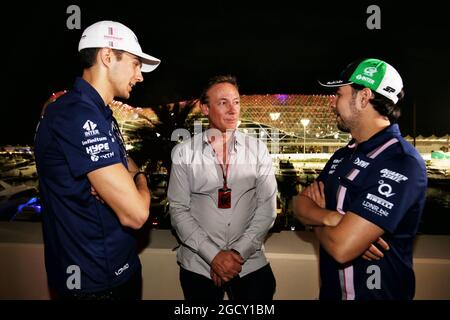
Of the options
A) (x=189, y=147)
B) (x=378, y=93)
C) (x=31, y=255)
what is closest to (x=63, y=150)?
(x=189, y=147)

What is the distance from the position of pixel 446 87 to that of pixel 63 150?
48.7m

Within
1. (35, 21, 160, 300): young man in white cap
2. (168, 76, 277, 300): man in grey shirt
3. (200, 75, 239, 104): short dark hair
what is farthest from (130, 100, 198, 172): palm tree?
(35, 21, 160, 300): young man in white cap

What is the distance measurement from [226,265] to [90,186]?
0.90 metres

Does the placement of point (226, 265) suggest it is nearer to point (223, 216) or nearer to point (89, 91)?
point (223, 216)

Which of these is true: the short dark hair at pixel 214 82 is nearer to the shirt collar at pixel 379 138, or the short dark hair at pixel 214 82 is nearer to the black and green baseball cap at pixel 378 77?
the black and green baseball cap at pixel 378 77

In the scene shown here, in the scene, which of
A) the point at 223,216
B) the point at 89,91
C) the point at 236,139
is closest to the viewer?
the point at 89,91

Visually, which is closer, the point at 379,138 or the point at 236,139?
the point at 379,138

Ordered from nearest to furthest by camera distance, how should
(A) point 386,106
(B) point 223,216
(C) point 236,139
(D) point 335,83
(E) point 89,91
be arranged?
(E) point 89,91, (A) point 386,106, (D) point 335,83, (B) point 223,216, (C) point 236,139

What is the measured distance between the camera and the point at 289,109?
7144cm

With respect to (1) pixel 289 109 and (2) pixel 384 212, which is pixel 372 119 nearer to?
(2) pixel 384 212

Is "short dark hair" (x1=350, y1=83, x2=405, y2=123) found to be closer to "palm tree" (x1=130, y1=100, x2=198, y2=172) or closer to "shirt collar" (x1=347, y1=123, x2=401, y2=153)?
"shirt collar" (x1=347, y1=123, x2=401, y2=153)

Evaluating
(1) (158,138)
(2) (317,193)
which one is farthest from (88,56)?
(1) (158,138)

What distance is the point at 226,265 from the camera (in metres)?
1.88

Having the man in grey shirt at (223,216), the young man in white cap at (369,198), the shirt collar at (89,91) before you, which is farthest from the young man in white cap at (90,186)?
the young man in white cap at (369,198)
